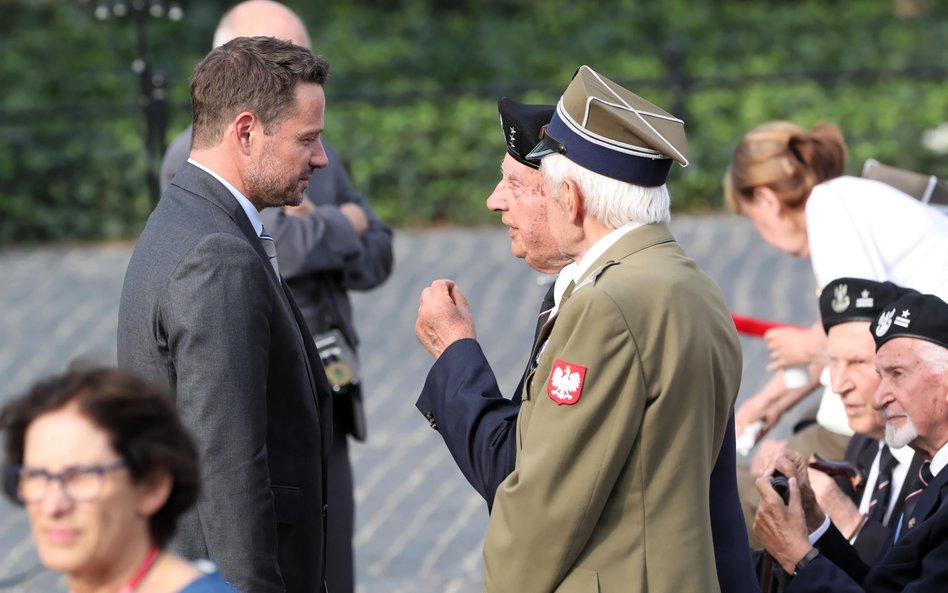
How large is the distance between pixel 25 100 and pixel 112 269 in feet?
8.09

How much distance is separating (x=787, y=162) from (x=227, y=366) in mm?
2785

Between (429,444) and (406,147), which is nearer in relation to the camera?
(429,444)

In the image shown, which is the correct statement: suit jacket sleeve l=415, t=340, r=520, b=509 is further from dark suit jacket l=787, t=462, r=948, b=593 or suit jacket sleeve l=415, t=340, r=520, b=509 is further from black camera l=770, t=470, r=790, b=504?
dark suit jacket l=787, t=462, r=948, b=593

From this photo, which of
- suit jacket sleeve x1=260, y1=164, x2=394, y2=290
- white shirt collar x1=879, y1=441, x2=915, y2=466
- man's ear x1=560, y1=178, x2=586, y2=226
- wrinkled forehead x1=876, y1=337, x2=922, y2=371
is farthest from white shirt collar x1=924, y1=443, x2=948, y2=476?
suit jacket sleeve x1=260, y1=164, x2=394, y2=290

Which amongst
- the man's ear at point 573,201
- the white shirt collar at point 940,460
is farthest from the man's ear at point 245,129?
the white shirt collar at point 940,460

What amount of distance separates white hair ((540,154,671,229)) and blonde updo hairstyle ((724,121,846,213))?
2.36 metres

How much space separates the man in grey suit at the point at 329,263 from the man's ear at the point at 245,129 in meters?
1.22

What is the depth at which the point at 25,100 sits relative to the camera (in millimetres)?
12812

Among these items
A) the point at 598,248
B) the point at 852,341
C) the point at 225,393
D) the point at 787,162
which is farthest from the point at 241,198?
the point at 787,162

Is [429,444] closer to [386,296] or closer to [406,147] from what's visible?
[386,296]

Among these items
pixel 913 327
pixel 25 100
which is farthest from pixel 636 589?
pixel 25 100

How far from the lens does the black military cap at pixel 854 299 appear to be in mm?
4234

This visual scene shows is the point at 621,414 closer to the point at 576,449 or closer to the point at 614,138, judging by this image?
the point at 576,449

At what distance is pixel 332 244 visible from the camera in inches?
190
